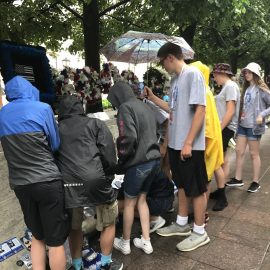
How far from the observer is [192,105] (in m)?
3.24

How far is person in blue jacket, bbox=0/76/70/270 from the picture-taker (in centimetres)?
249

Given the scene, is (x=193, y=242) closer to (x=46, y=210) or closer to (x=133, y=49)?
(x=46, y=210)

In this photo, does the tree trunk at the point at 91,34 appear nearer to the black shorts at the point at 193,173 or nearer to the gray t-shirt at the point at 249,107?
the gray t-shirt at the point at 249,107

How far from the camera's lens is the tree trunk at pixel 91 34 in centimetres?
638

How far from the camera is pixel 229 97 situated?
4367 millimetres

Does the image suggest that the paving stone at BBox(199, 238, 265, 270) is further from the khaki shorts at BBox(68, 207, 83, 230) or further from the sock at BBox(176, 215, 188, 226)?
the khaki shorts at BBox(68, 207, 83, 230)

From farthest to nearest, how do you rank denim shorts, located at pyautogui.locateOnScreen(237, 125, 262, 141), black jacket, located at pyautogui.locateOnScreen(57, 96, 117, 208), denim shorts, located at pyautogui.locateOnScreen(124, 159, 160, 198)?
denim shorts, located at pyautogui.locateOnScreen(237, 125, 262, 141) → denim shorts, located at pyautogui.locateOnScreen(124, 159, 160, 198) → black jacket, located at pyautogui.locateOnScreen(57, 96, 117, 208)

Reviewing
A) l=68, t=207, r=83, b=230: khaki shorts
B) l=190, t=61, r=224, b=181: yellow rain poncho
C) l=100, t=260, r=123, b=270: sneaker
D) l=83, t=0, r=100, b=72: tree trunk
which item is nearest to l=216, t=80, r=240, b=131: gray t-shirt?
l=190, t=61, r=224, b=181: yellow rain poncho

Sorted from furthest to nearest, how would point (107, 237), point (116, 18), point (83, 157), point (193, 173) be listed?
point (116, 18) < point (193, 173) < point (107, 237) < point (83, 157)

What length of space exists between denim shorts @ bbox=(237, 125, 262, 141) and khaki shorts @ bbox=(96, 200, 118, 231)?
265 cm

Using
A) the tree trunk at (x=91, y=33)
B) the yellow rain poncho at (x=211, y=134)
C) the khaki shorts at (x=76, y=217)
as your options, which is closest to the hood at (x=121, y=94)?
the yellow rain poncho at (x=211, y=134)

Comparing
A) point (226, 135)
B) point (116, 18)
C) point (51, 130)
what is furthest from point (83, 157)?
point (116, 18)

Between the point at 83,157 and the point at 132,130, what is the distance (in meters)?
0.58

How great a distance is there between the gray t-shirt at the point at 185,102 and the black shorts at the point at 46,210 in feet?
4.15
